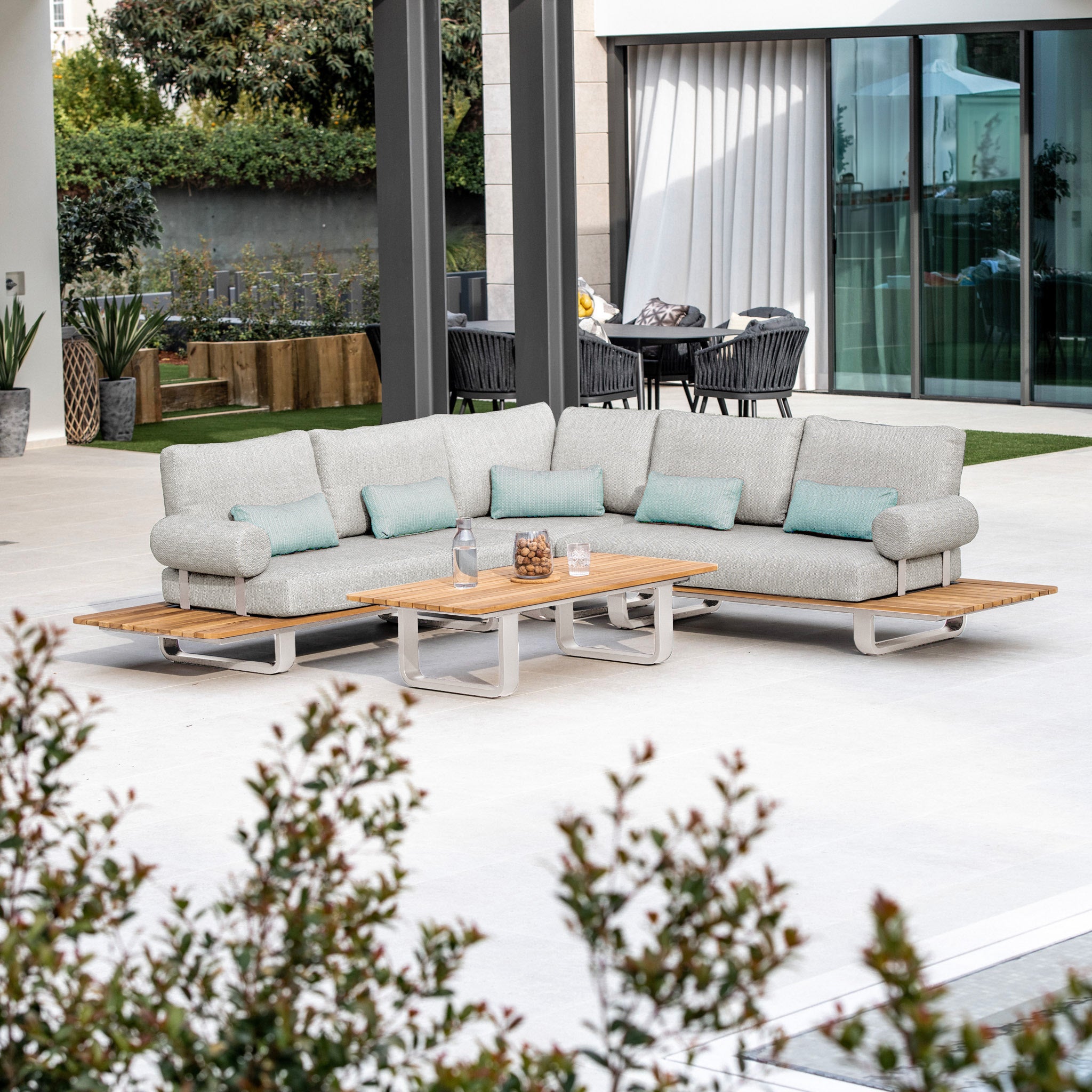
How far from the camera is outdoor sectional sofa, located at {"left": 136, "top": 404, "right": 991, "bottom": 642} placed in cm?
686

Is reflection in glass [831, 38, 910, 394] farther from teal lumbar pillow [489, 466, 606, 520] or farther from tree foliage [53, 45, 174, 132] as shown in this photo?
tree foliage [53, 45, 174, 132]

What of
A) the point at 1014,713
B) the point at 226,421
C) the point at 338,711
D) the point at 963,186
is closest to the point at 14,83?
the point at 226,421

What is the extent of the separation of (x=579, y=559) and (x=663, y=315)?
29.7 ft

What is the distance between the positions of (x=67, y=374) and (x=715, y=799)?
1051 centimetres

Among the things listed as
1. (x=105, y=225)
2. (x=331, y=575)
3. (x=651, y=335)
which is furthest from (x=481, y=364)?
(x=331, y=575)

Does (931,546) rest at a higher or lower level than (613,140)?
lower

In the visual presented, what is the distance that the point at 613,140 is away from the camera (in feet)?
58.5

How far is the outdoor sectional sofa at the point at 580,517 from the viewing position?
22.5ft

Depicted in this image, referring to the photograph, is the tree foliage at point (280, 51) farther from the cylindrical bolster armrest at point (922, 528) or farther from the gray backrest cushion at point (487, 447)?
the cylindrical bolster armrest at point (922, 528)

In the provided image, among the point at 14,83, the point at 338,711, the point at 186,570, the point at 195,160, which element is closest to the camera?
the point at 338,711

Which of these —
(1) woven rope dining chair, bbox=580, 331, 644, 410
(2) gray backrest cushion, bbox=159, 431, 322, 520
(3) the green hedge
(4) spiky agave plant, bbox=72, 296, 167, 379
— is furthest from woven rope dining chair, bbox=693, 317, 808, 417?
(3) the green hedge

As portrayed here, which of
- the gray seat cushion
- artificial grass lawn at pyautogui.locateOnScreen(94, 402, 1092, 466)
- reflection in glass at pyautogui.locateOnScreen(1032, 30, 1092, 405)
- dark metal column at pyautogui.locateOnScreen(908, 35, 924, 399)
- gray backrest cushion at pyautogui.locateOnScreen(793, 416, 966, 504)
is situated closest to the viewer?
gray backrest cushion at pyautogui.locateOnScreen(793, 416, 966, 504)

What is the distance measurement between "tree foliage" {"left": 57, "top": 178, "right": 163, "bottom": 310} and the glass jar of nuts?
9990mm

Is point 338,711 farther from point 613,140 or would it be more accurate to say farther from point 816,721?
point 613,140
